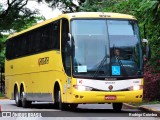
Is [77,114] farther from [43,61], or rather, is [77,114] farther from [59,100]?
[43,61]

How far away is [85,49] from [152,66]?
8.87 meters

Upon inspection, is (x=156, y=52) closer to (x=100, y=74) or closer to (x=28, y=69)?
(x=28, y=69)

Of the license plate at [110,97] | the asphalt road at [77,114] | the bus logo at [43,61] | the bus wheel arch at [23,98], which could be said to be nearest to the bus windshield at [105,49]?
the license plate at [110,97]

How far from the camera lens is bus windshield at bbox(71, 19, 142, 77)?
1847 centimetres

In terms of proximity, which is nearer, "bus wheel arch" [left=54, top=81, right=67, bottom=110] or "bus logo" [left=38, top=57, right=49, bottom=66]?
"bus wheel arch" [left=54, top=81, right=67, bottom=110]

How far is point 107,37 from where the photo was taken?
62.1 feet

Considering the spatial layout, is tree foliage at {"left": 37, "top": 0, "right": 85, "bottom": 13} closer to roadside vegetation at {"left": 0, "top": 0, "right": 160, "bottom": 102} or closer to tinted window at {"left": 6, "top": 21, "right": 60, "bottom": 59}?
roadside vegetation at {"left": 0, "top": 0, "right": 160, "bottom": 102}

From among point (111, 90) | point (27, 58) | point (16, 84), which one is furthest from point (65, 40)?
point (16, 84)

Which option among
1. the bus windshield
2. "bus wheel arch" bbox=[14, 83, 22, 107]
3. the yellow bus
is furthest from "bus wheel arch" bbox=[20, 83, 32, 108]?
the bus windshield

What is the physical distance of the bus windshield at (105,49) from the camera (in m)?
18.5

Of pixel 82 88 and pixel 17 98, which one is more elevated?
pixel 82 88

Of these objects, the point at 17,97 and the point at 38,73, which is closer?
the point at 38,73

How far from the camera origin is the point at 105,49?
1870 centimetres

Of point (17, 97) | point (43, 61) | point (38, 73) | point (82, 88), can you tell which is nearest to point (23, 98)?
point (17, 97)
